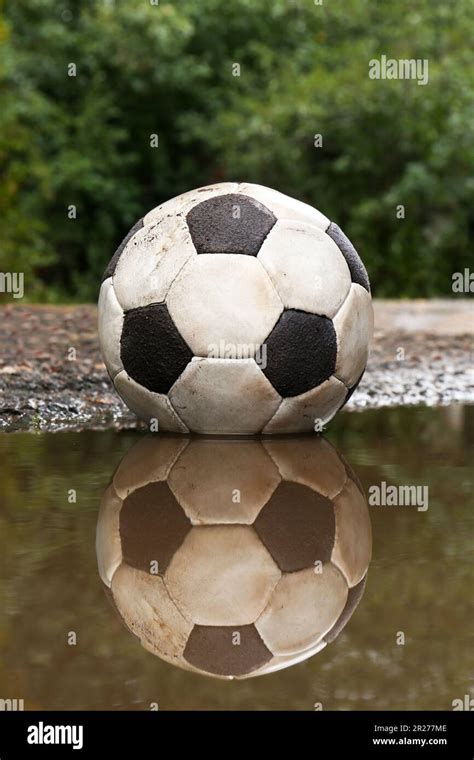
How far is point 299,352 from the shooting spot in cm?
540

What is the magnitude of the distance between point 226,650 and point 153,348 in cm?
259

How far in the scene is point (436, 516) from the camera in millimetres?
4352

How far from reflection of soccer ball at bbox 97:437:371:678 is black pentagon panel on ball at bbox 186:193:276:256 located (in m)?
0.91

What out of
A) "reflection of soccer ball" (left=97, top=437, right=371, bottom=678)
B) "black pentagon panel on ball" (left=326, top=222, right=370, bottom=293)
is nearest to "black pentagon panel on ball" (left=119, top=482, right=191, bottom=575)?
"reflection of soccer ball" (left=97, top=437, right=371, bottom=678)

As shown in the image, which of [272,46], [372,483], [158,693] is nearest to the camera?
[158,693]

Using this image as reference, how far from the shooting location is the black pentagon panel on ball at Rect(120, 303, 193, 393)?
5.39 m

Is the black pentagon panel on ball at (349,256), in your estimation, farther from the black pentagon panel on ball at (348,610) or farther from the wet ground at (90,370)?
the black pentagon panel on ball at (348,610)

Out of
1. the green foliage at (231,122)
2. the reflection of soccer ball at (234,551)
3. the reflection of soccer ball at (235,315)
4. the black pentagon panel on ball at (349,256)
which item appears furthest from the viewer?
the green foliage at (231,122)

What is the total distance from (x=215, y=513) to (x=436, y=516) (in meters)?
0.81

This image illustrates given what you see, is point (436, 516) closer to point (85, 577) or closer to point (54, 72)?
point (85, 577)

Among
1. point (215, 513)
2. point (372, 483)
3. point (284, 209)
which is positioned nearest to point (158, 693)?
point (215, 513)

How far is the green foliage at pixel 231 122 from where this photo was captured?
A: 635 inches

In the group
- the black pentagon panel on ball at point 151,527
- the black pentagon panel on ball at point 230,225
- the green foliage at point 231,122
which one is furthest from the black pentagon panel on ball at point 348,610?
the green foliage at point 231,122

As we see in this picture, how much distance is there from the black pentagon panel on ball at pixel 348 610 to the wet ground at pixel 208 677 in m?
0.02
